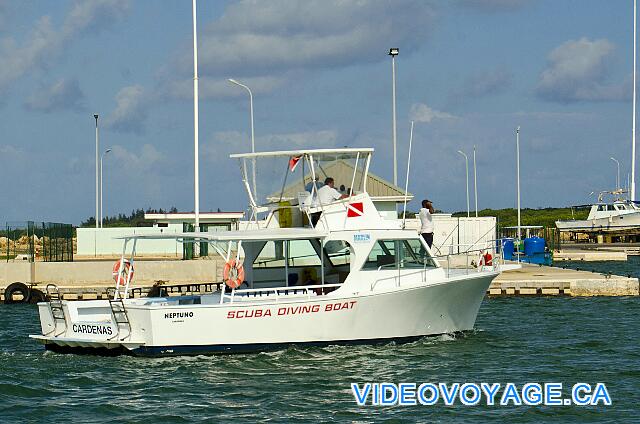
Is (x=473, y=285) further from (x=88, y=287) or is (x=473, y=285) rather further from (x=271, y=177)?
(x=88, y=287)

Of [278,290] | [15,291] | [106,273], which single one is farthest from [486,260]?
[15,291]

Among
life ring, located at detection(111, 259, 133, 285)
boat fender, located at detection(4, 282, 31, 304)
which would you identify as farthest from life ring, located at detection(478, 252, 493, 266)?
boat fender, located at detection(4, 282, 31, 304)

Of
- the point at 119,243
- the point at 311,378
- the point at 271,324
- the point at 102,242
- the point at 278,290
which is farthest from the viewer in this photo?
the point at 119,243

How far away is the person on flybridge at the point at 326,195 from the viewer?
24500 millimetres

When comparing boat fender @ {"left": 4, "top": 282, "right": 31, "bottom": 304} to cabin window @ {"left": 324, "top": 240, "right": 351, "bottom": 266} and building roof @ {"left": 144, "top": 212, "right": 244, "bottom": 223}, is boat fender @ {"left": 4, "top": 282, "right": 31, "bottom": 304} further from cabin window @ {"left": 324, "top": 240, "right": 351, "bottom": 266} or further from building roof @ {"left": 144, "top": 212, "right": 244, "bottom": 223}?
building roof @ {"left": 144, "top": 212, "right": 244, "bottom": 223}

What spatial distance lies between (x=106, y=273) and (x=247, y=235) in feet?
63.8

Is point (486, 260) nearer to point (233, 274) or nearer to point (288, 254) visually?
point (288, 254)

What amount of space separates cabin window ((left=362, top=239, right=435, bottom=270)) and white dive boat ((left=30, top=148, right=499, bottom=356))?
0.03 m

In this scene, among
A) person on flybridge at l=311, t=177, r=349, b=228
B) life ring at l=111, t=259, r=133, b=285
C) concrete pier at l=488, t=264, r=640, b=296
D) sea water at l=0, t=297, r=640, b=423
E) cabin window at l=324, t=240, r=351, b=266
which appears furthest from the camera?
concrete pier at l=488, t=264, r=640, b=296

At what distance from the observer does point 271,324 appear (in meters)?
22.6

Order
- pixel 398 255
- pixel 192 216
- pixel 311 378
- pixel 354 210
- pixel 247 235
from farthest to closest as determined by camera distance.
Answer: pixel 192 216
pixel 354 210
pixel 398 255
pixel 247 235
pixel 311 378

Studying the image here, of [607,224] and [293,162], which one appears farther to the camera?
[607,224]

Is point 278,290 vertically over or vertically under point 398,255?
under

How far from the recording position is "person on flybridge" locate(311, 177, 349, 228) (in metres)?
24.5
